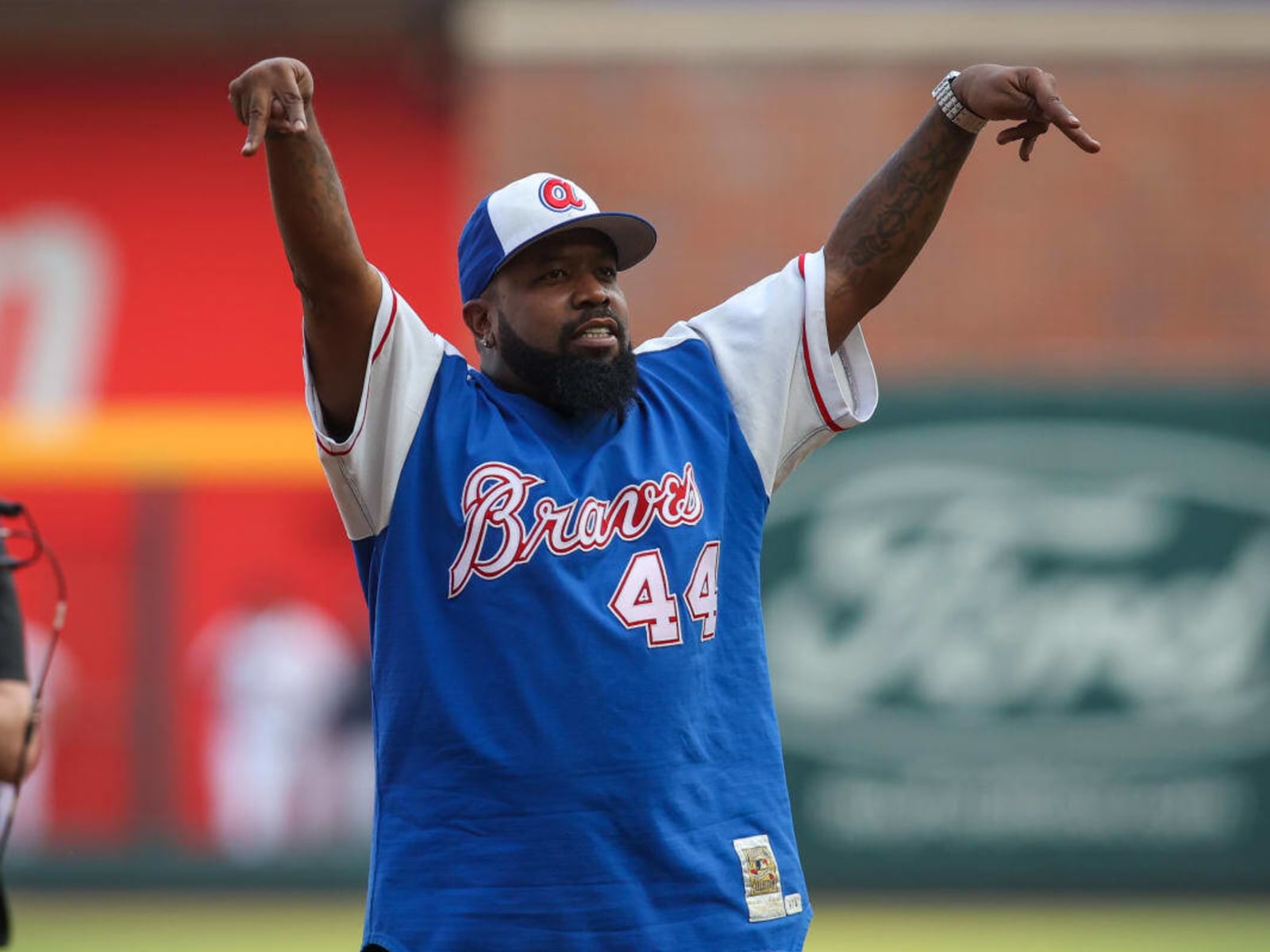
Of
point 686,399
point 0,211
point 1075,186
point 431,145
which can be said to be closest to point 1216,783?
point 1075,186

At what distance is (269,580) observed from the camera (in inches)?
529

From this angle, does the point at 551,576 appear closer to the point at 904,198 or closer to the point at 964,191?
the point at 904,198

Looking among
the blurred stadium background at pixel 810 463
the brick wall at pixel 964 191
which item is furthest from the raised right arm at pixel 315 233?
the brick wall at pixel 964 191

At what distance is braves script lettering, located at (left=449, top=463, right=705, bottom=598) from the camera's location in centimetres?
345

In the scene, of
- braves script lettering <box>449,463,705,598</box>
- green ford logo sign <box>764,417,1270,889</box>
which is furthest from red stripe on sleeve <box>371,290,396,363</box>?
green ford logo sign <box>764,417,1270,889</box>

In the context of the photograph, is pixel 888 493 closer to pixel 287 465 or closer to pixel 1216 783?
pixel 1216 783

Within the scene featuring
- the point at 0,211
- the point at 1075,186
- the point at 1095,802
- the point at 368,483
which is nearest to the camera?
the point at 368,483

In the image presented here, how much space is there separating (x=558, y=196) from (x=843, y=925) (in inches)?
297

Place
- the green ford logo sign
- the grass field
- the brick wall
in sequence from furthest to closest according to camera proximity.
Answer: the brick wall → the green ford logo sign → the grass field

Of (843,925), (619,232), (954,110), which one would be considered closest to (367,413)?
(619,232)

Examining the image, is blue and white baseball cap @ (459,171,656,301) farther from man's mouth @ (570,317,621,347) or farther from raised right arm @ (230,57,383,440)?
raised right arm @ (230,57,383,440)

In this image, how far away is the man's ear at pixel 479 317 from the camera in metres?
3.85

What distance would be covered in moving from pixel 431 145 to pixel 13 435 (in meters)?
5.03

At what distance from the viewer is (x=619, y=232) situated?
12.5 ft
